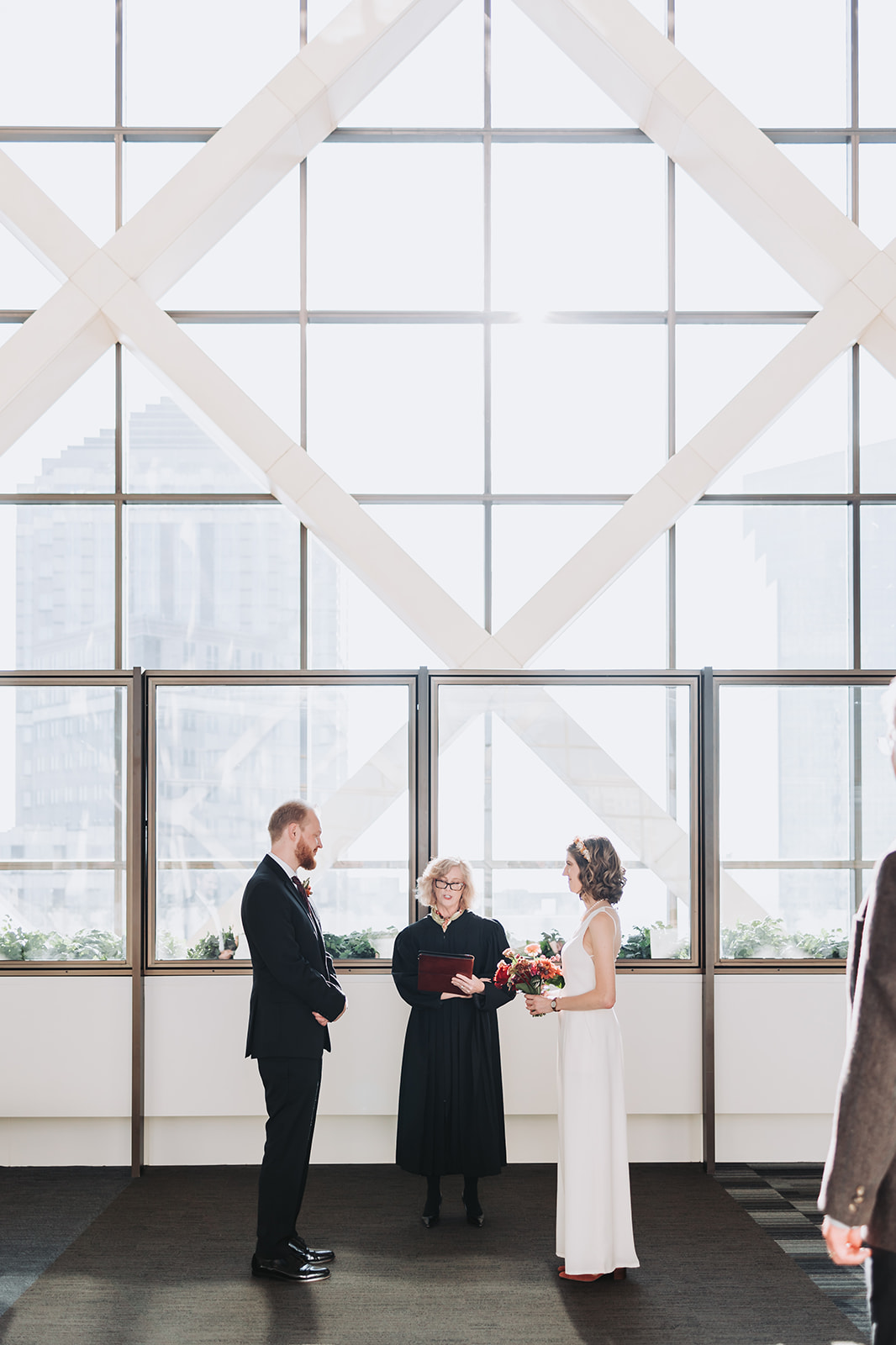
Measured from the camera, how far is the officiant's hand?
16.2ft

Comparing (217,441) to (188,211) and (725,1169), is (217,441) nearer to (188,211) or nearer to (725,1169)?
(188,211)

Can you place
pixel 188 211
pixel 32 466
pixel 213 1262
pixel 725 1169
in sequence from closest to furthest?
pixel 213 1262
pixel 725 1169
pixel 188 211
pixel 32 466

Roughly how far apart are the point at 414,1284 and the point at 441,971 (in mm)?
1289

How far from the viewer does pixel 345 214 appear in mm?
7820

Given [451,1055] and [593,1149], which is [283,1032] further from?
[593,1149]

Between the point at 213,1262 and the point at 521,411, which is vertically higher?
the point at 521,411

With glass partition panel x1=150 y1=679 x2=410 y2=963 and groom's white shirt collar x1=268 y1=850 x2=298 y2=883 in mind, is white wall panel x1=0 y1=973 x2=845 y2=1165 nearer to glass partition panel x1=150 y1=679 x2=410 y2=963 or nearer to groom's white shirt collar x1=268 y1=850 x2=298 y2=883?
glass partition panel x1=150 y1=679 x2=410 y2=963

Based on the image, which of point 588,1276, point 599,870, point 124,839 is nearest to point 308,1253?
point 588,1276

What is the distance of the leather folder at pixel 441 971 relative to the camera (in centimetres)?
496

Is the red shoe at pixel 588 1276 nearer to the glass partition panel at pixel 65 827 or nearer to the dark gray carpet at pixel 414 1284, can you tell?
the dark gray carpet at pixel 414 1284

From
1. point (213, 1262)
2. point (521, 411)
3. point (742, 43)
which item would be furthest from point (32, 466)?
point (742, 43)

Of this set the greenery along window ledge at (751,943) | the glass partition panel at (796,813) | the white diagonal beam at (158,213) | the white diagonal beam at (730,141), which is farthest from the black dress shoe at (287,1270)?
the white diagonal beam at (730,141)

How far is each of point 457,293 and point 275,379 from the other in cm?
150

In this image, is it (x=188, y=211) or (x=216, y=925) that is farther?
(x=188, y=211)
